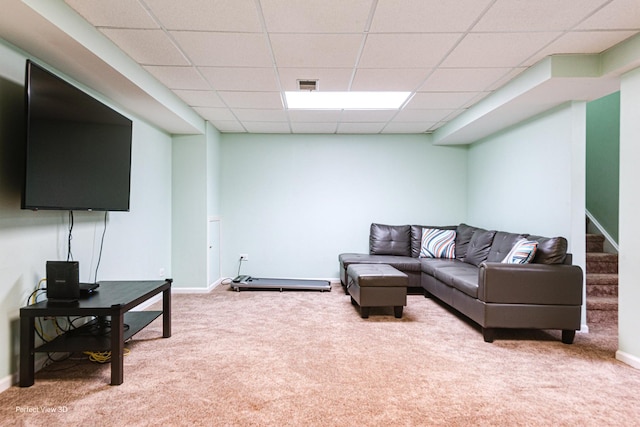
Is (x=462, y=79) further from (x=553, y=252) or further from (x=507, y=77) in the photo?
(x=553, y=252)

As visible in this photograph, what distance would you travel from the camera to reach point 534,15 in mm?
2078

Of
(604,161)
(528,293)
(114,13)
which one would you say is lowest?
(528,293)

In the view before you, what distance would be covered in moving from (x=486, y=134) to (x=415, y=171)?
1171mm

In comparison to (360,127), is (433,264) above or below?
below

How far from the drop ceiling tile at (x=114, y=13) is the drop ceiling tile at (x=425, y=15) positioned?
1.49 metres

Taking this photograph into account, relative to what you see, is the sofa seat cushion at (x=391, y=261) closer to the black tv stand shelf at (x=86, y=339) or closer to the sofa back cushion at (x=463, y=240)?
the sofa back cushion at (x=463, y=240)

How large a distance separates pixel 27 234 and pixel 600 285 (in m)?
5.38

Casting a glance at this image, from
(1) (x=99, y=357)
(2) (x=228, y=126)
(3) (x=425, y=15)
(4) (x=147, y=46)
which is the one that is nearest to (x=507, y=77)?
(3) (x=425, y=15)

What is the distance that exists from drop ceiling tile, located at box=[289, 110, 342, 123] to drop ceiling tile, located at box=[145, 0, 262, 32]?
6.20 feet

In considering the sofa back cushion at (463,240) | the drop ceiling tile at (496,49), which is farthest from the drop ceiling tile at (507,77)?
the sofa back cushion at (463,240)

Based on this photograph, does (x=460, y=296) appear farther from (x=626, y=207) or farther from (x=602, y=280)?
(x=602, y=280)

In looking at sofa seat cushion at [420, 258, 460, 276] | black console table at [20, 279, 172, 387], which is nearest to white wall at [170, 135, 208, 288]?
black console table at [20, 279, 172, 387]

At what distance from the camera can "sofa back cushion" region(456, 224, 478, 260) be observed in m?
4.59

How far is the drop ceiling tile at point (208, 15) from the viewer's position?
1968 millimetres
